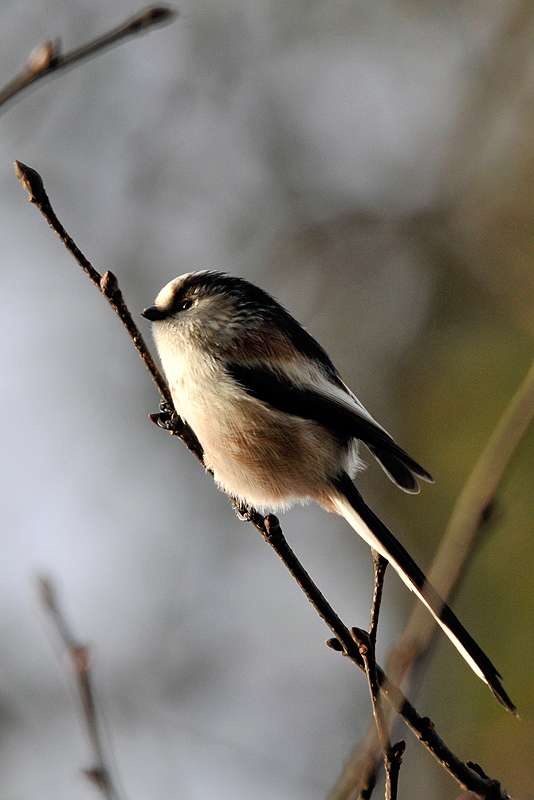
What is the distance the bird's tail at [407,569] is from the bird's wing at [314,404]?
15 centimetres

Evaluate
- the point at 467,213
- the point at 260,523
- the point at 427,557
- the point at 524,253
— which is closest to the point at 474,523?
the point at 260,523

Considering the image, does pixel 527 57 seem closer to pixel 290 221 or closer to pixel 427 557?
pixel 290 221

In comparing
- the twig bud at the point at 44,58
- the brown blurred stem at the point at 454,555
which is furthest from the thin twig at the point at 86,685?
the twig bud at the point at 44,58

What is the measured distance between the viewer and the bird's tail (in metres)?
1.57

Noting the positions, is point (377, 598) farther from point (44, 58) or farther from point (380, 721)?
point (44, 58)

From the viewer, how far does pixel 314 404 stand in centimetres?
228

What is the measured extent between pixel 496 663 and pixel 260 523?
304 cm

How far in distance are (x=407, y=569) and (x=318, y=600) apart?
0.46m

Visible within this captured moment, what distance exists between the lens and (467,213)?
17.4 ft

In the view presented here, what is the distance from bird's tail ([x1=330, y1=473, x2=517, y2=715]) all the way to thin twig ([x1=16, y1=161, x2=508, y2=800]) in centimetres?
16

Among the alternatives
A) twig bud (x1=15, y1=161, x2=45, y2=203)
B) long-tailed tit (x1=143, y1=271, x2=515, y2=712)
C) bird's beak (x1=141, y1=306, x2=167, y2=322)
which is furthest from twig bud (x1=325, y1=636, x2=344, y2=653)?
bird's beak (x1=141, y1=306, x2=167, y2=322)

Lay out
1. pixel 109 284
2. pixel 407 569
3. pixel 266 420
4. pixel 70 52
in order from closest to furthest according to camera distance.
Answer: pixel 70 52 < pixel 109 284 < pixel 407 569 < pixel 266 420

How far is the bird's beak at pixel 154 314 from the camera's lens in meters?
2.41

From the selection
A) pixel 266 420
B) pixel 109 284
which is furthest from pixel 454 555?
pixel 266 420
